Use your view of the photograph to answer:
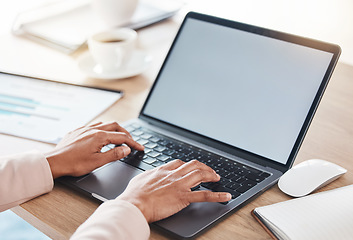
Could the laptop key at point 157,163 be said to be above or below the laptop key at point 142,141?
above

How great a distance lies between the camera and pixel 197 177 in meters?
0.76

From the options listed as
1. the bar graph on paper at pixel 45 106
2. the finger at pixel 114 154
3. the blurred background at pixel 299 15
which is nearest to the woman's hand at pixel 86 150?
the finger at pixel 114 154

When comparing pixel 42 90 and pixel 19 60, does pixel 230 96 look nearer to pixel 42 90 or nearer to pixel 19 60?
pixel 42 90

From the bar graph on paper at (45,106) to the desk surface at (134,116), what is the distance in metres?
0.04

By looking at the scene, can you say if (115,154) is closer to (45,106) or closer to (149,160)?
(149,160)

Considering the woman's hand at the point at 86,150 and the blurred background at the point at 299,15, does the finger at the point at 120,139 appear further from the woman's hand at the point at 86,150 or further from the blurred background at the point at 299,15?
the blurred background at the point at 299,15

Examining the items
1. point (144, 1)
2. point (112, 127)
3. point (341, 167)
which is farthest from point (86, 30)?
point (341, 167)

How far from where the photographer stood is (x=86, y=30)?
1528 millimetres

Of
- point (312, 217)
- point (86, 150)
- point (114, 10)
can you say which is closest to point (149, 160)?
point (86, 150)

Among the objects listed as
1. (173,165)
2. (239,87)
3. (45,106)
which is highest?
(239,87)

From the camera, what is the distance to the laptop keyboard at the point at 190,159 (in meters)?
0.79

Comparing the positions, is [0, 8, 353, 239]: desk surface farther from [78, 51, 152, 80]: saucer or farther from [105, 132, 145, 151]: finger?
[105, 132, 145, 151]: finger

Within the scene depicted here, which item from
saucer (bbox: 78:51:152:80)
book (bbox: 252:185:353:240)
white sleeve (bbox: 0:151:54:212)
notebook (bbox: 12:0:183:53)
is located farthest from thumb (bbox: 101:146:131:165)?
notebook (bbox: 12:0:183:53)

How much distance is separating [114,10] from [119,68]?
0.32 meters
